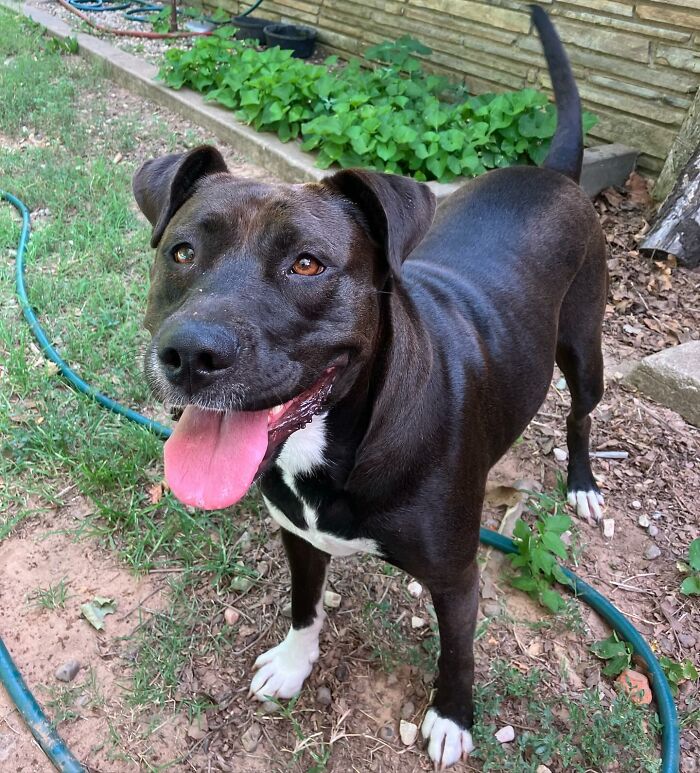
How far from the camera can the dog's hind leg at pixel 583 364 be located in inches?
117

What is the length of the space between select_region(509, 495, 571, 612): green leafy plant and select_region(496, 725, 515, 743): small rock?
500 millimetres

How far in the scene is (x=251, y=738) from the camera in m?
2.36

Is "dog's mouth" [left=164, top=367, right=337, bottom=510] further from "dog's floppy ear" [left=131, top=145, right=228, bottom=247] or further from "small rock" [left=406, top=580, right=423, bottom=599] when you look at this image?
"small rock" [left=406, top=580, right=423, bottom=599]

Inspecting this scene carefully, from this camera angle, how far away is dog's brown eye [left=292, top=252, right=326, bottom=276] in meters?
1.76

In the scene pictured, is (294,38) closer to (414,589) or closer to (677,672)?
(414,589)

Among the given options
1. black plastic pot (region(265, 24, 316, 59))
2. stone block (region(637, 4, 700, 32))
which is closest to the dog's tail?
stone block (region(637, 4, 700, 32))

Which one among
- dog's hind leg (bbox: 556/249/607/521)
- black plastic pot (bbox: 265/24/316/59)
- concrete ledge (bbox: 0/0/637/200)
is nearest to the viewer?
dog's hind leg (bbox: 556/249/607/521)

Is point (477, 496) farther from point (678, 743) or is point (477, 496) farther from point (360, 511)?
point (678, 743)

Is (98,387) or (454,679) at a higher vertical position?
(454,679)

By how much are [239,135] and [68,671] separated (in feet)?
15.8

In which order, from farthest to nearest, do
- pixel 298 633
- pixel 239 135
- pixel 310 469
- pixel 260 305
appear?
1. pixel 239 135
2. pixel 298 633
3. pixel 310 469
4. pixel 260 305

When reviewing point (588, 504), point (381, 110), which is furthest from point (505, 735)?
point (381, 110)


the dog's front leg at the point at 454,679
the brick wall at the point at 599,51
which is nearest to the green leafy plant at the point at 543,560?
the dog's front leg at the point at 454,679

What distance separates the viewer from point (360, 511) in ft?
6.44
